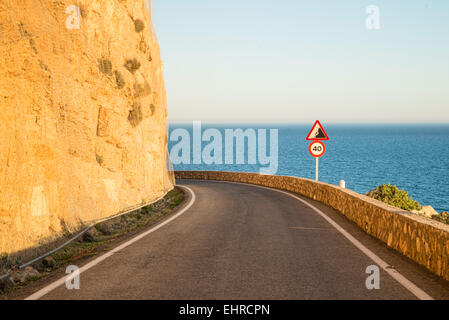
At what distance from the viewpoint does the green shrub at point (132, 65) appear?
17.8 m

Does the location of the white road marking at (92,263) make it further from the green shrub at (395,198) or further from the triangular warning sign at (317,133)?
the green shrub at (395,198)

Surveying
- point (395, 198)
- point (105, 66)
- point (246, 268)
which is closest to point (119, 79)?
point (105, 66)

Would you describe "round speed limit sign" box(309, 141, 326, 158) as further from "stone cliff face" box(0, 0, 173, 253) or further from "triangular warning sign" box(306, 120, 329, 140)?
"stone cliff face" box(0, 0, 173, 253)

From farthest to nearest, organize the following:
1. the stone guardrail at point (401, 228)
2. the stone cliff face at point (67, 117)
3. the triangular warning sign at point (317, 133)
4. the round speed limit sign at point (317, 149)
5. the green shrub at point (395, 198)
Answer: the green shrub at point (395, 198) < the triangular warning sign at point (317, 133) < the round speed limit sign at point (317, 149) < the stone cliff face at point (67, 117) < the stone guardrail at point (401, 228)

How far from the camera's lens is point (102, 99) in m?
14.4

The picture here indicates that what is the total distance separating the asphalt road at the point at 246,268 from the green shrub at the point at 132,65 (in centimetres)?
1011

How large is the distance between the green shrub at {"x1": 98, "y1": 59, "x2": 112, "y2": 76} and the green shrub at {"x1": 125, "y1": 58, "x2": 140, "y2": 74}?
94.1 inches

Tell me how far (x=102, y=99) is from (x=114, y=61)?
240 centimetres

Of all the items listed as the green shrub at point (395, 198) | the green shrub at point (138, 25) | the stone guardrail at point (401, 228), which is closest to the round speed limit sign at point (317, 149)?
the stone guardrail at point (401, 228)

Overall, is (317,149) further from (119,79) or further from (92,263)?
(92,263)

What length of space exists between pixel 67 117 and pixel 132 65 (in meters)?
7.58

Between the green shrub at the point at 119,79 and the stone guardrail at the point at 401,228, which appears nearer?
the stone guardrail at the point at 401,228

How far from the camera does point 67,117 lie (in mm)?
11008
